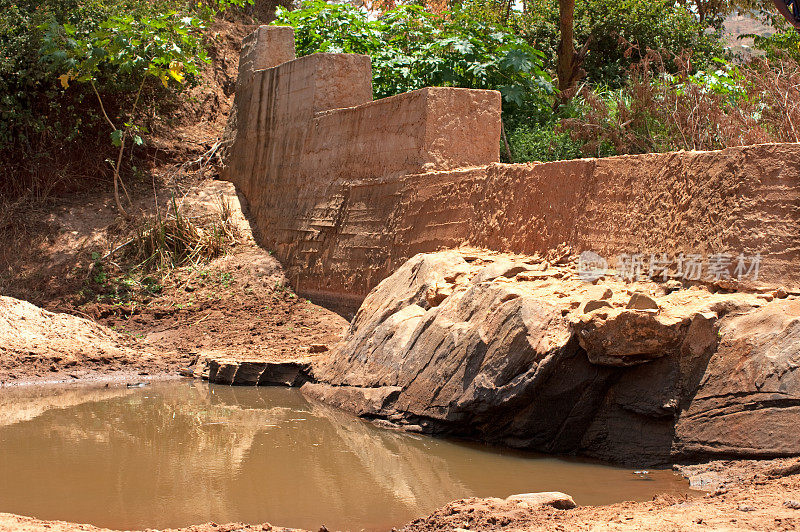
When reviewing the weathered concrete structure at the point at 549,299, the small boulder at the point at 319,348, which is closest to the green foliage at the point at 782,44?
the weathered concrete structure at the point at 549,299

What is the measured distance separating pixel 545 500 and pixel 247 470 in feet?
6.10

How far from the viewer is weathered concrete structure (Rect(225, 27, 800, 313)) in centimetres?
538

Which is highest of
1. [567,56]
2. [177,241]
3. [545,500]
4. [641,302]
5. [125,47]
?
[567,56]

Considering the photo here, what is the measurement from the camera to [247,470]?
16.9ft

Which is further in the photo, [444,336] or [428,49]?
[428,49]

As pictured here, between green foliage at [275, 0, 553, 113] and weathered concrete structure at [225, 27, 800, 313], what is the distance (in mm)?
741

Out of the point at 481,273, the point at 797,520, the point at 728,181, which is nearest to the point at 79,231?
the point at 481,273

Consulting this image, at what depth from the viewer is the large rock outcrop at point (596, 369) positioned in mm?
4715

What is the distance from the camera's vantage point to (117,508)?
171 inches

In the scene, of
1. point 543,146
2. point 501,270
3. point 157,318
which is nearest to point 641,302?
point 501,270

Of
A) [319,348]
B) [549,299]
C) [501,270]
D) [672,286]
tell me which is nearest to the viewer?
[672,286]

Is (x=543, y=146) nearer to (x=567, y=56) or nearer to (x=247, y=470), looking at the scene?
(x=567, y=56)

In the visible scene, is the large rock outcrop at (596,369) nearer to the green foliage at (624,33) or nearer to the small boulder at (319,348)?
the small boulder at (319,348)

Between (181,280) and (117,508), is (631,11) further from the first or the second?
(117,508)
